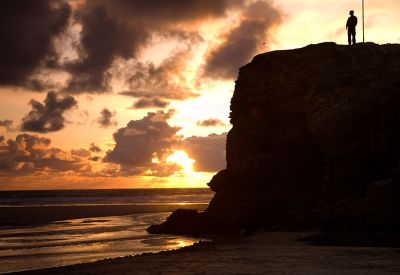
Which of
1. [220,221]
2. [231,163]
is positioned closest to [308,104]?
[231,163]

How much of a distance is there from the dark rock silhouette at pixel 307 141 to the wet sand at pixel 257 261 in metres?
7.99

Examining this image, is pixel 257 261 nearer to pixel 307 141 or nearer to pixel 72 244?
pixel 72 244

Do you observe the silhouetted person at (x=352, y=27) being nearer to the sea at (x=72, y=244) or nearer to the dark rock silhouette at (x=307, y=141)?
the dark rock silhouette at (x=307, y=141)

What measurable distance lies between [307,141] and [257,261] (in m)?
20.5

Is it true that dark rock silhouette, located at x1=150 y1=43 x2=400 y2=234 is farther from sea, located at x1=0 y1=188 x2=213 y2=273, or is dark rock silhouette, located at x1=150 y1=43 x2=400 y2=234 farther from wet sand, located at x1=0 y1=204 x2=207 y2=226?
wet sand, located at x1=0 y1=204 x2=207 y2=226

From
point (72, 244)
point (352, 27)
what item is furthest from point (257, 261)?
point (352, 27)

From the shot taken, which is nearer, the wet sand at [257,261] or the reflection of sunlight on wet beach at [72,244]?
the wet sand at [257,261]

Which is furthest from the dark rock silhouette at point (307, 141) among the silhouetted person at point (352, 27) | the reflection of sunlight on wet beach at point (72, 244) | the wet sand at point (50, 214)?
the wet sand at point (50, 214)

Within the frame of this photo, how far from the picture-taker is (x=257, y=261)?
933 inches

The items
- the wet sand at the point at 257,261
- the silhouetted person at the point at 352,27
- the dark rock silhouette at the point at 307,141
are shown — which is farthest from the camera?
the silhouetted person at the point at 352,27

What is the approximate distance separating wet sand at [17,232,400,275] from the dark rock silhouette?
7988 millimetres

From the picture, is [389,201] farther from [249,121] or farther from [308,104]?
[249,121]

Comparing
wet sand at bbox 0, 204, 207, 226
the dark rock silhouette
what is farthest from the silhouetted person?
wet sand at bbox 0, 204, 207, 226

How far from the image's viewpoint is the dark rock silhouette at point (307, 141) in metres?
37.0
